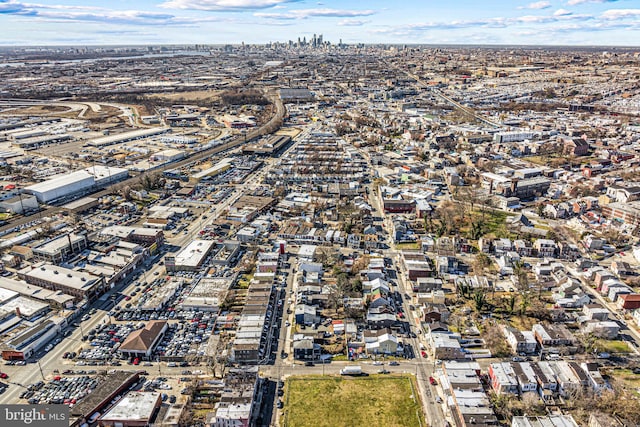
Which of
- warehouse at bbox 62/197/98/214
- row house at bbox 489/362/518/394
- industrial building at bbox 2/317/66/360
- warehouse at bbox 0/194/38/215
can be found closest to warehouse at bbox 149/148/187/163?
warehouse at bbox 62/197/98/214

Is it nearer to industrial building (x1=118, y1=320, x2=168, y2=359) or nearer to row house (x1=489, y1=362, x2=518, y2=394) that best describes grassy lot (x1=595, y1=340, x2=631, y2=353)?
row house (x1=489, y1=362, x2=518, y2=394)

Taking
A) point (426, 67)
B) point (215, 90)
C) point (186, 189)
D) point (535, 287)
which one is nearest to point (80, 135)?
point (186, 189)

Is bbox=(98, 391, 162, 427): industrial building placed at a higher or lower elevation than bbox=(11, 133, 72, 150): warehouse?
lower

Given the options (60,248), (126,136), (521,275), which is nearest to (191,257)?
(60,248)

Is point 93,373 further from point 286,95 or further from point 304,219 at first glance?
point 286,95

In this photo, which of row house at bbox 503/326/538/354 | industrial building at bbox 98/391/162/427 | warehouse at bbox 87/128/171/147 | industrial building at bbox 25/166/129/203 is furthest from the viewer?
warehouse at bbox 87/128/171/147

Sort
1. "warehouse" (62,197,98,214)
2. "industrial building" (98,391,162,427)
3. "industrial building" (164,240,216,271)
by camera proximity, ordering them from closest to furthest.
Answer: "industrial building" (98,391,162,427)
"industrial building" (164,240,216,271)
"warehouse" (62,197,98,214)

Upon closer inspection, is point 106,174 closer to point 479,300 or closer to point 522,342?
point 479,300

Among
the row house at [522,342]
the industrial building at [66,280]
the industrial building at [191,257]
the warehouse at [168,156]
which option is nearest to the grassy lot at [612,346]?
the row house at [522,342]

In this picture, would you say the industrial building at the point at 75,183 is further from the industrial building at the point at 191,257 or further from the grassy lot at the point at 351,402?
the grassy lot at the point at 351,402
